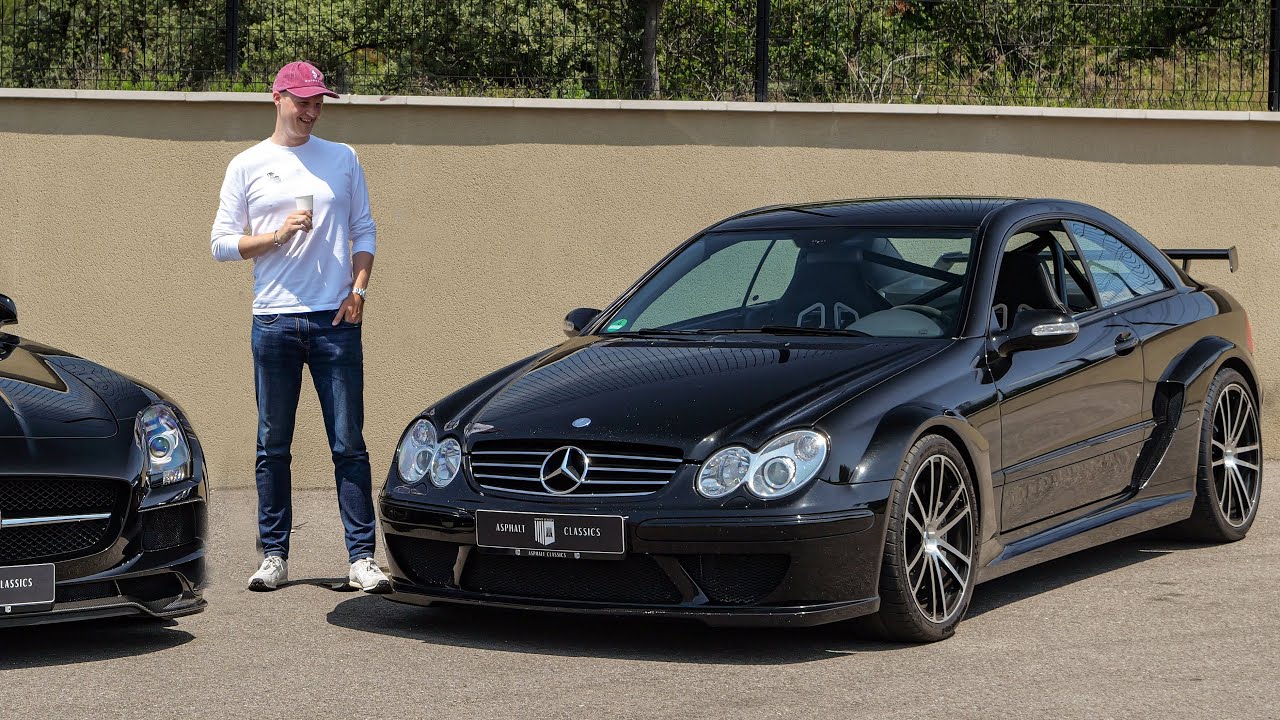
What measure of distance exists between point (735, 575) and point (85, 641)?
7.12 ft

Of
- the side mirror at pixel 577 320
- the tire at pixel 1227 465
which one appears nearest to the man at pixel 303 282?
the side mirror at pixel 577 320

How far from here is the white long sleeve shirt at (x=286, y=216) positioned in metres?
6.64

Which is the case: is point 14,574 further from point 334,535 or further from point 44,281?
point 44,281

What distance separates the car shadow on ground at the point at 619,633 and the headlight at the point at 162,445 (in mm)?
796

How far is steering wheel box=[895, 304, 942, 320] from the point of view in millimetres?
6227

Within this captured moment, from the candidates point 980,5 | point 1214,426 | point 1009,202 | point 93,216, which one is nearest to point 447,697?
point 1009,202

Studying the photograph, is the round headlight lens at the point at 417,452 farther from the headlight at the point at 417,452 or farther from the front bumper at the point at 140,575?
the front bumper at the point at 140,575

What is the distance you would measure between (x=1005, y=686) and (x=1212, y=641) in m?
0.99

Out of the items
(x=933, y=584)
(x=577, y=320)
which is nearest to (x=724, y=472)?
(x=933, y=584)

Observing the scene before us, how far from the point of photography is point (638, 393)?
573cm

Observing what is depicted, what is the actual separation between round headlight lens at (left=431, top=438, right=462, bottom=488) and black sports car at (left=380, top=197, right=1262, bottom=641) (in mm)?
10

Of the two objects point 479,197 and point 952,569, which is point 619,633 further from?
point 479,197

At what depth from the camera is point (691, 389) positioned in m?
5.70

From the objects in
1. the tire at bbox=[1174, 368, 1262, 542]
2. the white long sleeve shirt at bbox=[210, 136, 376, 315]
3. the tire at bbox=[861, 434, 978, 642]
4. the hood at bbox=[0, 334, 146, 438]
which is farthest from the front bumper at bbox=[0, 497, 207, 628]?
the tire at bbox=[1174, 368, 1262, 542]
